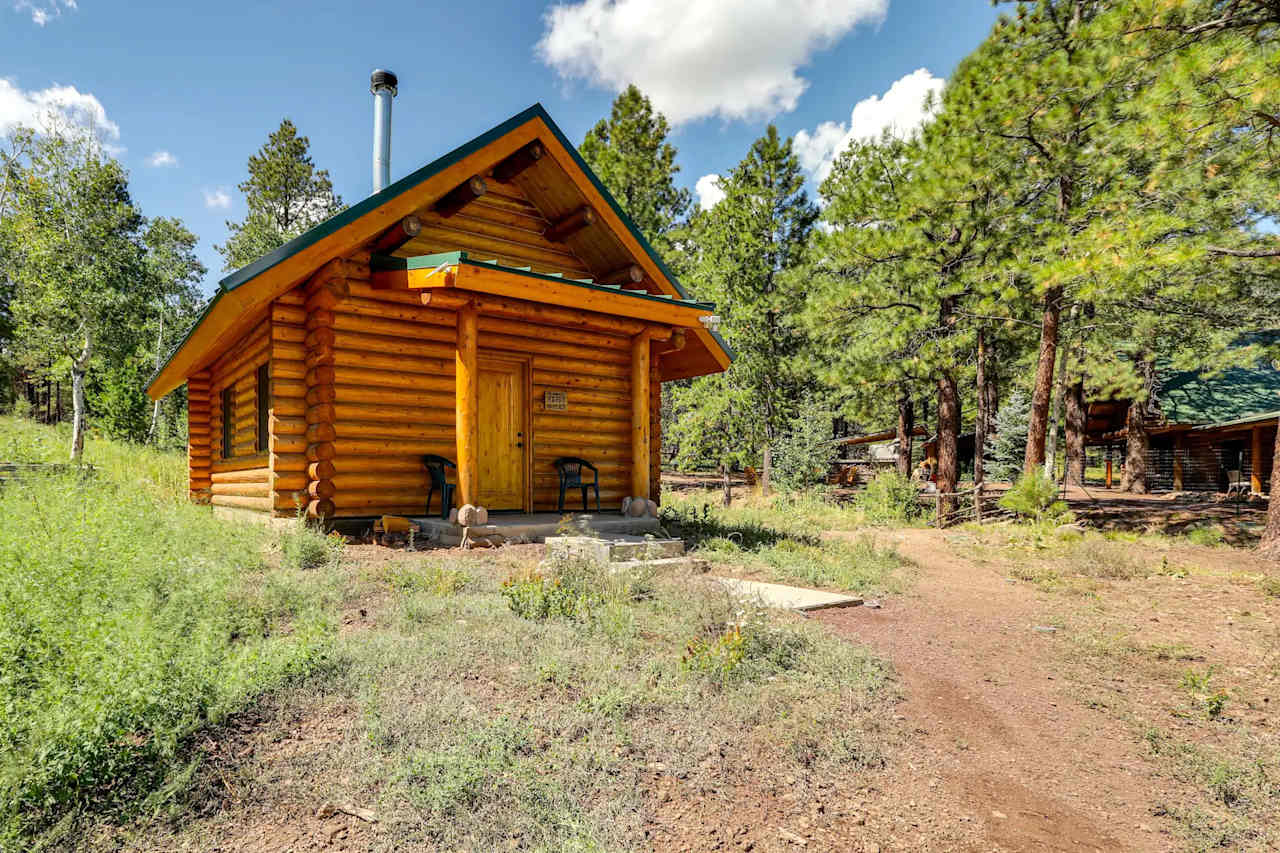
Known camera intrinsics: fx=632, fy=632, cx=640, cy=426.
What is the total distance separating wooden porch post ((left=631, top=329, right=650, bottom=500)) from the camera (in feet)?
32.8

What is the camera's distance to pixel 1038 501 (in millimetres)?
12906

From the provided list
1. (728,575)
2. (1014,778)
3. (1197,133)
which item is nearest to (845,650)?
(1014,778)

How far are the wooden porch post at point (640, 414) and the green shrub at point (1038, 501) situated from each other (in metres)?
8.29

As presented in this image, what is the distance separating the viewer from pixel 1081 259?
376 inches

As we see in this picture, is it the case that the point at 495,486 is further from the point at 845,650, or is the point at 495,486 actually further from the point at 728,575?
the point at 845,650

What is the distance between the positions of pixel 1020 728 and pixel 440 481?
718 centimetres

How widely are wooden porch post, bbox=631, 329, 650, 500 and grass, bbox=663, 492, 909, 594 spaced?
986 mm

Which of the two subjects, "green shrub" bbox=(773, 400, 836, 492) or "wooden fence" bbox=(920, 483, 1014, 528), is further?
"green shrub" bbox=(773, 400, 836, 492)

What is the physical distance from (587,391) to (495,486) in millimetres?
2227

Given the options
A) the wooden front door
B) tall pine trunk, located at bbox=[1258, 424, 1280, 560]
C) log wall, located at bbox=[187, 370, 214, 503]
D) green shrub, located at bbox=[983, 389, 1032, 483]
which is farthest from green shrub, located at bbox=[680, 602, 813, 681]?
green shrub, located at bbox=[983, 389, 1032, 483]

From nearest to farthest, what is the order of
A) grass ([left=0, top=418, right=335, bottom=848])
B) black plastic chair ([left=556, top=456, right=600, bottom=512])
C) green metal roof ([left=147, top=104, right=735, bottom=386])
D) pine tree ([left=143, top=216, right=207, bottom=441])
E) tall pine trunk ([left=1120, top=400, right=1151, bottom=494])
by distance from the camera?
grass ([left=0, top=418, right=335, bottom=848]), green metal roof ([left=147, top=104, right=735, bottom=386]), black plastic chair ([left=556, top=456, right=600, bottom=512]), tall pine trunk ([left=1120, top=400, right=1151, bottom=494]), pine tree ([left=143, top=216, right=207, bottom=441])

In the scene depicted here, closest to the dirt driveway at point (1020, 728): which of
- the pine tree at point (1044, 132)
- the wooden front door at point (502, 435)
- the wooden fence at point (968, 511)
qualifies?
the wooden front door at point (502, 435)

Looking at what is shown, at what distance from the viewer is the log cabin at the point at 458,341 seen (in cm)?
799

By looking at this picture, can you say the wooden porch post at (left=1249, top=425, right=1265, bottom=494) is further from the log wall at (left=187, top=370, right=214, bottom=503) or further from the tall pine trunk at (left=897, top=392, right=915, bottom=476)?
the log wall at (left=187, top=370, right=214, bottom=503)
